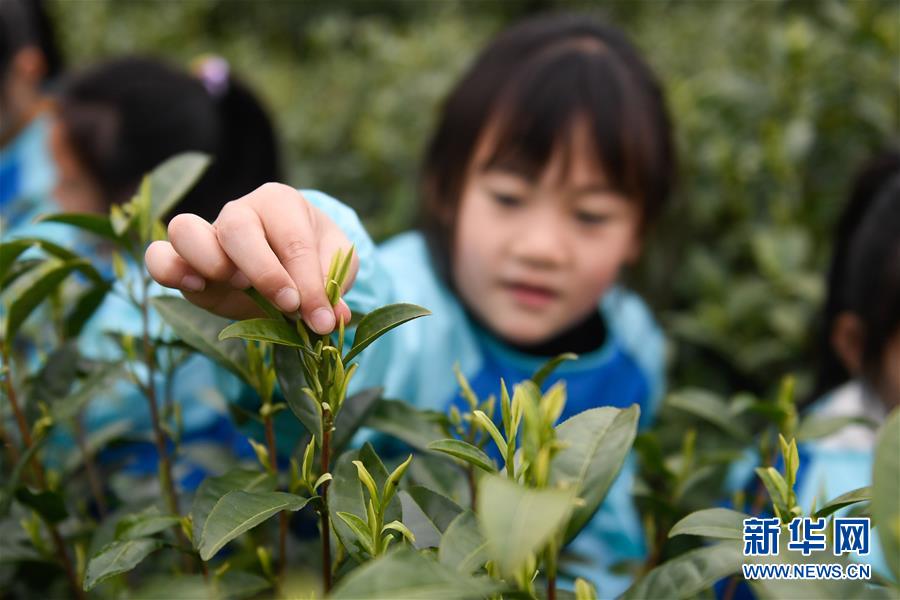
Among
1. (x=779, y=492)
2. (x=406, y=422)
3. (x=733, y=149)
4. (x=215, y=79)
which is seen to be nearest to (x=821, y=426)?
(x=779, y=492)

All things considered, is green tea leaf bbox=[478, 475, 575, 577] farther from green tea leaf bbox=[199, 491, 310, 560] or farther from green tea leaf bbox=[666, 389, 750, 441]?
green tea leaf bbox=[666, 389, 750, 441]

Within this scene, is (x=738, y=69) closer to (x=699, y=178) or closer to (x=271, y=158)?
(x=699, y=178)

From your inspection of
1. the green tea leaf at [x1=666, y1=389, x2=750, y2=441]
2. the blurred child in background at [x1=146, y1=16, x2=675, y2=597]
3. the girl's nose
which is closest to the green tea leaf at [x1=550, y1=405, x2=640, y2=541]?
the green tea leaf at [x1=666, y1=389, x2=750, y2=441]

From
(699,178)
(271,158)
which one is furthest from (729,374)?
(271,158)

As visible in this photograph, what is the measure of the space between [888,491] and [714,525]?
11 centimetres

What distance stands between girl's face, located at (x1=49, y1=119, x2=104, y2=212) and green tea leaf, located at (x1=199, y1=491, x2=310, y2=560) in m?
1.49

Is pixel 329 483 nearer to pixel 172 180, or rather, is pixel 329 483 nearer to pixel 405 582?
pixel 405 582

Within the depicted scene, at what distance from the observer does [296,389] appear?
0.58 meters

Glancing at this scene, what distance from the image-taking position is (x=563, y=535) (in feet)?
1.51

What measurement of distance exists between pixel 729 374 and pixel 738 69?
26.9 inches

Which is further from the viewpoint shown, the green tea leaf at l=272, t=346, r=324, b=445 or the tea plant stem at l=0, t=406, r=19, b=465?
the tea plant stem at l=0, t=406, r=19, b=465

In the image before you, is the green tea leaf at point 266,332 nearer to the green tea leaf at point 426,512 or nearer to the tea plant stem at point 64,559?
the green tea leaf at point 426,512

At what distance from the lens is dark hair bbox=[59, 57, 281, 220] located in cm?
180

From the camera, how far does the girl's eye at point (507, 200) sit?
1299mm
